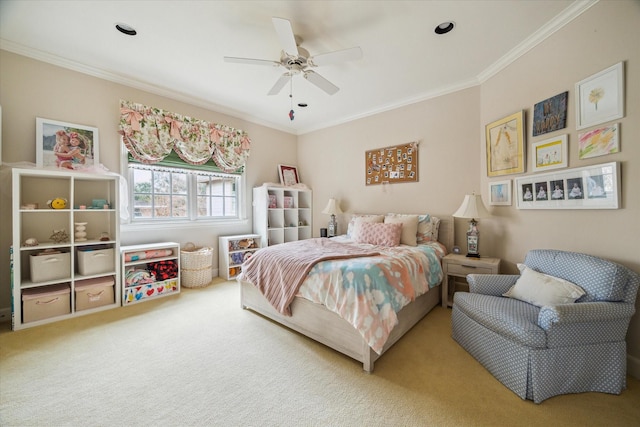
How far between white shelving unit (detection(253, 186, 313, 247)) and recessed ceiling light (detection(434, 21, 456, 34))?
304 cm

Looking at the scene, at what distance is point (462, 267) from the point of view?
2660 millimetres

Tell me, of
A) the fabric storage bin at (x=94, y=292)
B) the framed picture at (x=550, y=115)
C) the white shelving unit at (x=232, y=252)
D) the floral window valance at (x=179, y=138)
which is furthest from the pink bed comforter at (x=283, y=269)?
the floral window valance at (x=179, y=138)

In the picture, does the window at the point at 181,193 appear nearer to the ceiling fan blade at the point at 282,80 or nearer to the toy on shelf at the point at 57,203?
the toy on shelf at the point at 57,203

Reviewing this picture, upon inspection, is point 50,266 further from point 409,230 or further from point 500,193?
point 500,193

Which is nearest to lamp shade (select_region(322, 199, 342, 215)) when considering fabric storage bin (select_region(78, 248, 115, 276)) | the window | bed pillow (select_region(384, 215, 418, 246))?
bed pillow (select_region(384, 215, 418, 246))

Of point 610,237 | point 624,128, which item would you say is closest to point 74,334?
point 610,237

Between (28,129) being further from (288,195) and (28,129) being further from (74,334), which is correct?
(288,195)

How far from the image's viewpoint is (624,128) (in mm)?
1713

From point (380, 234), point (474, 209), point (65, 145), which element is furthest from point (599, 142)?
point (65, 145)

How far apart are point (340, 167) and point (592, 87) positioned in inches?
123

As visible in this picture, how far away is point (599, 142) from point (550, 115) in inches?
19.3

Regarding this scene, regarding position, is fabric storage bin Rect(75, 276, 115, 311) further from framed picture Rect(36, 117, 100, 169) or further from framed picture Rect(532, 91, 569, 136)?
framed picture Rect(532, 91, 569, 136)

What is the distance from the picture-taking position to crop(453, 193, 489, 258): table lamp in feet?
8.91

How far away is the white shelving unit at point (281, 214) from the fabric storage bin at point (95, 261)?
6.53 feet
